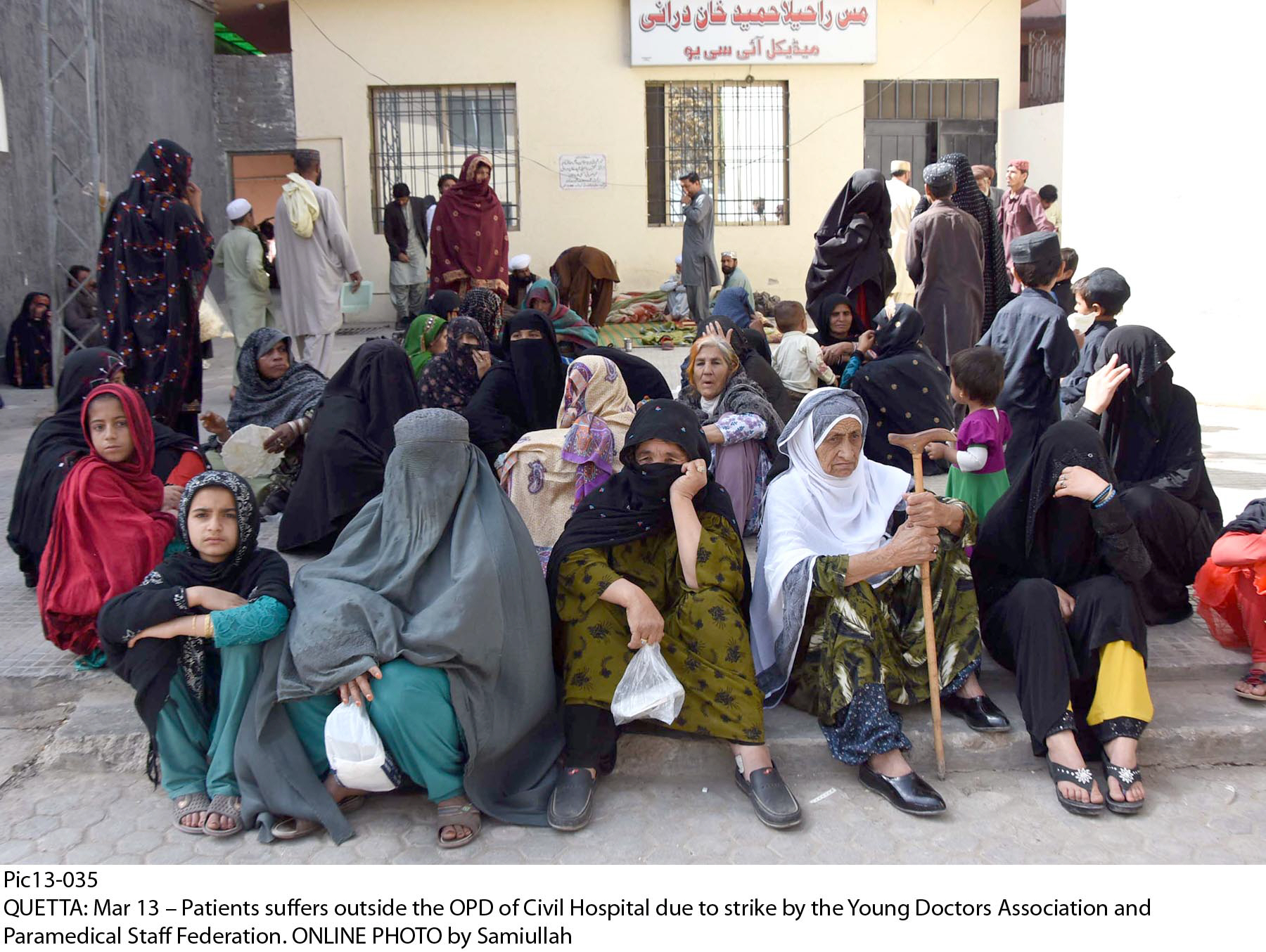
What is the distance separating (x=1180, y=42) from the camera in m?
7.58

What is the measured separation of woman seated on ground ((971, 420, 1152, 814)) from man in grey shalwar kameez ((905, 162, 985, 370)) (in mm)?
2929

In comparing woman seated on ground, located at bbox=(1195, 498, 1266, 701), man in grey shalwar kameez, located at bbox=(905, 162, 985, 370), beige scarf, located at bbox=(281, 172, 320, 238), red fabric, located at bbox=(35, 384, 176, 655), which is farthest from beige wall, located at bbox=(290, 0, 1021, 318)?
woman seated on ground, located at bbox=(1195, 498, 1266, 701)

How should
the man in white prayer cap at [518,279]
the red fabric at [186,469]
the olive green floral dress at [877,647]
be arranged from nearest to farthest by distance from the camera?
1. the olive green floral dress at [877,647]
2. the red fabric at [186,469]
3. the man in white prayer cap at [518,279]

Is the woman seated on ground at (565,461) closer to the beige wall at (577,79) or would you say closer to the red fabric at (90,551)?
the red fabric at (90,551)

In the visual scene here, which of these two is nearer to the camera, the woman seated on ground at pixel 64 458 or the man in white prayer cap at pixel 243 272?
the woman seated on ground at pixel 64 458

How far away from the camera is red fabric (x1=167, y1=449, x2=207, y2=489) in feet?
13.1

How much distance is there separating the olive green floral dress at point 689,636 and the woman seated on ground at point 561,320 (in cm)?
324

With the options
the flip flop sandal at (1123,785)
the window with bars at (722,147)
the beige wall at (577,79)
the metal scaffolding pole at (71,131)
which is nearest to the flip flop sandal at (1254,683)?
the flip flop sandal at (1123,785)

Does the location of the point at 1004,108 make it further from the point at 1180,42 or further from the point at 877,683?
the point at 877,683

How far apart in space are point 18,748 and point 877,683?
8.35 feet

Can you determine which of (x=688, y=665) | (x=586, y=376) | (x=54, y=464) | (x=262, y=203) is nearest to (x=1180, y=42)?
(x=586, y=376)

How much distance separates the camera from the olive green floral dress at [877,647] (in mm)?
2979

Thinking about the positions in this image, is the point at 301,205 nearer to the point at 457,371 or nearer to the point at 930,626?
the point at 457,371

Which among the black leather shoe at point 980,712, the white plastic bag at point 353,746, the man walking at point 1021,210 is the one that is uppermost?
the man walking at point 1021,210
